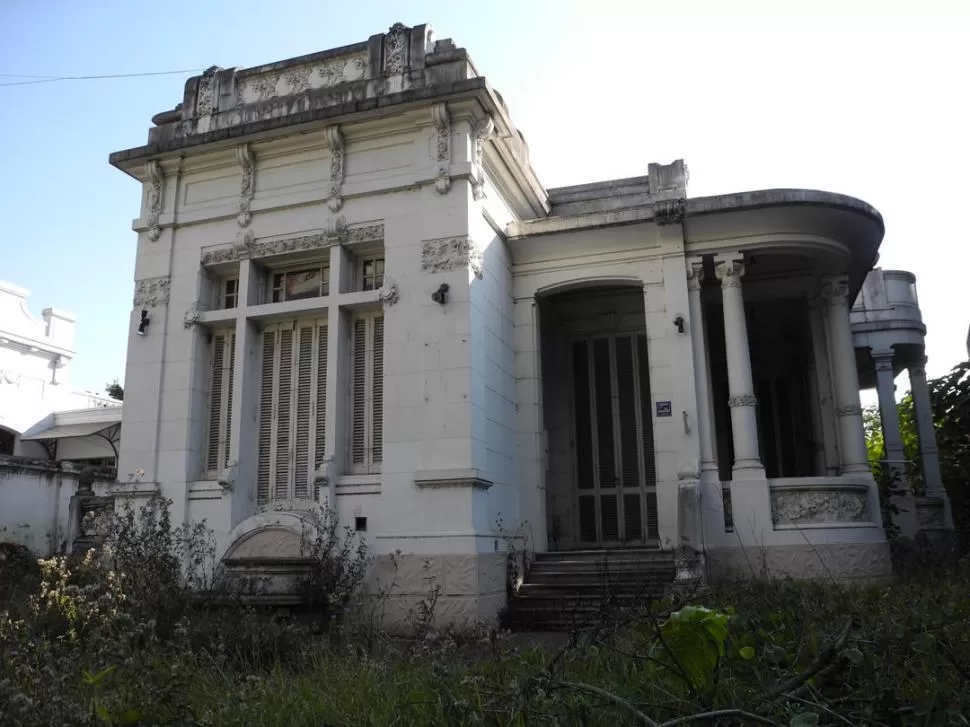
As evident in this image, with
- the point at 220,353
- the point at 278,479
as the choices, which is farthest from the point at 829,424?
the point at 220,353

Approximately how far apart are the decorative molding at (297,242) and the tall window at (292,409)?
104 centimetres

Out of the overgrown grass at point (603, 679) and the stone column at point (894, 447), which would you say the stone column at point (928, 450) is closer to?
the stone column at point (894, 447)

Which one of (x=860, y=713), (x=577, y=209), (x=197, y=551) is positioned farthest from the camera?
(x=577, y=209)

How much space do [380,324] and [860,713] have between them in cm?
860

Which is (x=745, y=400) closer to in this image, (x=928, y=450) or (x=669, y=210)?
(x=669, y=210)

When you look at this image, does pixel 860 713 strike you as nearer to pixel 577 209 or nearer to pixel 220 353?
pixel 220 353

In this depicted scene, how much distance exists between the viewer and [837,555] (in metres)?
10.1

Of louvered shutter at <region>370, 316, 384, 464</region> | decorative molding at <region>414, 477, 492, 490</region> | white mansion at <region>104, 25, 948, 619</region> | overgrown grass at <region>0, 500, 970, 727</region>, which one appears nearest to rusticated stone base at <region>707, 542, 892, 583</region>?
white mansion at <region>104, 25, 948, 619</region>

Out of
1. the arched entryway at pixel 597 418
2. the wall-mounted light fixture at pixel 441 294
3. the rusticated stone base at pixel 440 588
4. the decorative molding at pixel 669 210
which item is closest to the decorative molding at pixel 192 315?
the wall-mounted light fixture at pixel 441 294

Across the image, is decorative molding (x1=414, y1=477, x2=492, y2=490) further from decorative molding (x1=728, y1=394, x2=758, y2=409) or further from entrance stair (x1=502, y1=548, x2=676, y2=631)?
decorative molding (x1=728, y1=394, x2=758, y2=409)

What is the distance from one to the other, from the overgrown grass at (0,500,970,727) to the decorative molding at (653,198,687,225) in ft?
20.4

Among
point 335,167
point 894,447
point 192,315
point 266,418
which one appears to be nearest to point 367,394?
point 266,418

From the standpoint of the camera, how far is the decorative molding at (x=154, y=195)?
467 inches

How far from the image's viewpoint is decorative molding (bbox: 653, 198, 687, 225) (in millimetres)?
11117
